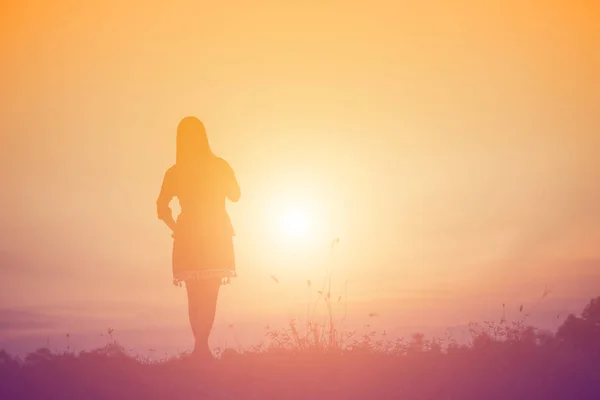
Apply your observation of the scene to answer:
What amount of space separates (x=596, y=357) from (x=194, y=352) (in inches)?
244

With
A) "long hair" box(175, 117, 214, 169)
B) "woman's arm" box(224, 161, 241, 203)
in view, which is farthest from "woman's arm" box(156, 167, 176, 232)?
"woman's arm" box(224, 161, 241, 203)

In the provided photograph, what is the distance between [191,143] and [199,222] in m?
1.33

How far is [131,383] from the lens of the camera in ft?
35.0

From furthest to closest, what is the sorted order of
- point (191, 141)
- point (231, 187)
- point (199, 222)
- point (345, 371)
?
point (231, 187) → point (199, 222) → point (191, 141) → point (345, 371)

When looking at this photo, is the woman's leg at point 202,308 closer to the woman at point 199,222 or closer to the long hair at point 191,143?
the woman at point 199,222

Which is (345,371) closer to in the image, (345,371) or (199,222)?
(345,371)

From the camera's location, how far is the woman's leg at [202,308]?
13336mm

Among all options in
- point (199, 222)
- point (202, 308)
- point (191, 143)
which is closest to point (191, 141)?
point (191, 143)

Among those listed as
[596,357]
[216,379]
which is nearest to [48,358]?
[216,379]

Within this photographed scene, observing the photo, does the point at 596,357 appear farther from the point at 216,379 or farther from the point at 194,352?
the point at 194,352

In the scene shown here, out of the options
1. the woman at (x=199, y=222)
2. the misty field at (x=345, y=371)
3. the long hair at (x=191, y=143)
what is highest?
the long hair at (x=191, y=143)

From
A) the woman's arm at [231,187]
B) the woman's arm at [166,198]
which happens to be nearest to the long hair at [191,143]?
the woman's arm at [166,198]

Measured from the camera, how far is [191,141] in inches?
525

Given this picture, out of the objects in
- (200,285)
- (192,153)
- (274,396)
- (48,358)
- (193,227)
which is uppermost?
(192,153)
